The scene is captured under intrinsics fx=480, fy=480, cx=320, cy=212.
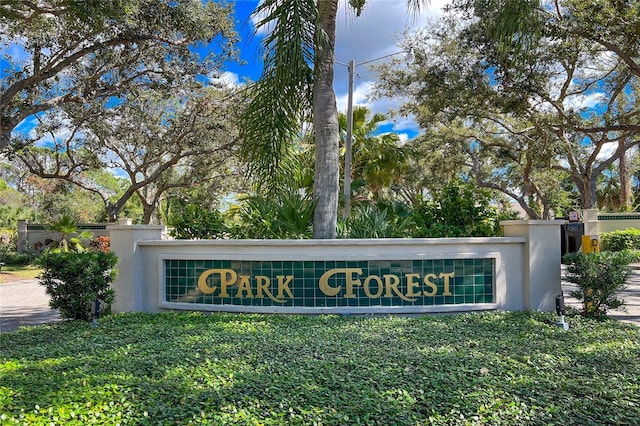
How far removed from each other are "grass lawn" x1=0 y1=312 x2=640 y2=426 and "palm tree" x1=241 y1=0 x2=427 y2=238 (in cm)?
241

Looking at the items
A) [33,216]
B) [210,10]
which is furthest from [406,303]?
[33,216]

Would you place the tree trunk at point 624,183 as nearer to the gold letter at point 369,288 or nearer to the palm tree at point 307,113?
the palm tree at point 307,113

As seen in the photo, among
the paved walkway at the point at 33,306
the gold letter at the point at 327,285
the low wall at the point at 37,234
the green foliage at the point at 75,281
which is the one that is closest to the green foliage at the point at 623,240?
the paved walkway at the point at 33,306

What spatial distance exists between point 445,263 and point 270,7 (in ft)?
15.5

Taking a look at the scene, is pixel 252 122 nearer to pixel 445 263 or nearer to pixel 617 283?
pixel 445 263

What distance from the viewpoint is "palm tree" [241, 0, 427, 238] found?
743 centimetres

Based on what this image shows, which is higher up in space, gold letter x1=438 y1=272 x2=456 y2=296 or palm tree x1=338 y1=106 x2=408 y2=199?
palm tree x1=338 y1=106 x2=408 y2=199

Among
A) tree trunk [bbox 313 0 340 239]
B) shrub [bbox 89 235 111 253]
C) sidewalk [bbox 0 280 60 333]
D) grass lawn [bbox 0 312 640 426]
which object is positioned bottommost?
sidewalk [bbox 0 280 60 333]

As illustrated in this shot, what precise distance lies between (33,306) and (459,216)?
30.7 feet

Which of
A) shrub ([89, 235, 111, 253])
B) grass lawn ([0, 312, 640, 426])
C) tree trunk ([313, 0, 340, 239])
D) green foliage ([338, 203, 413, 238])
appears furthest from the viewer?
shrub ([89, 235, 111, 253])

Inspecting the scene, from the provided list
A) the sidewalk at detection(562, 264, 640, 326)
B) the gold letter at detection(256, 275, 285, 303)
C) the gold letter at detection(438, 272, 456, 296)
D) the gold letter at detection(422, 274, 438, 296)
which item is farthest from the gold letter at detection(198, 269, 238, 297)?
the sidewalk at detection(562, 264, 640, 326)

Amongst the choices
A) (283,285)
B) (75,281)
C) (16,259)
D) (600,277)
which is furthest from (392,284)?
(16,259)

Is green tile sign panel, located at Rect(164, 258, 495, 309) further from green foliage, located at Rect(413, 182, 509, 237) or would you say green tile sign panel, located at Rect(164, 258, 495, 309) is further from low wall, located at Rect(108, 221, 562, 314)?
green foliage, located at Rect(413, 182, 509, 237)

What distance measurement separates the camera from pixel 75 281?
7117 mm
